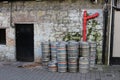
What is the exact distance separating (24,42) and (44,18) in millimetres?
1549

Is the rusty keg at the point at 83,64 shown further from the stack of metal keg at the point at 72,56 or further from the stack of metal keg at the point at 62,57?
the stack of metal keg at the point at 62,57

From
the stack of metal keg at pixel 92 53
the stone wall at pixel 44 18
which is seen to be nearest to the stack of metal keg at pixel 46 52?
the stone wall at pixel 44 18

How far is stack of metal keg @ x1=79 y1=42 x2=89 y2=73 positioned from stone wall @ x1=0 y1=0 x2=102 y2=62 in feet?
4.61

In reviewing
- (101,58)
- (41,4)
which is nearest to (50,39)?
(41,4)

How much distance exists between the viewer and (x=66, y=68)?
919 centimetres

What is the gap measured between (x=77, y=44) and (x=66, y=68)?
41.3 inches

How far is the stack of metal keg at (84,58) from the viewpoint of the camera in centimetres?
898

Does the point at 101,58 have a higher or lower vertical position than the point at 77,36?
lower

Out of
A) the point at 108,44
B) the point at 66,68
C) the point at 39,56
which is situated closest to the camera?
the point at 66,68

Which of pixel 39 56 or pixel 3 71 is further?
pixel 39 56

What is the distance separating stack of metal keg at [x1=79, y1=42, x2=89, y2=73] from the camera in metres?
8.98

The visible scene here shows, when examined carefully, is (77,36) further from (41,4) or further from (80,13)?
(41,4)

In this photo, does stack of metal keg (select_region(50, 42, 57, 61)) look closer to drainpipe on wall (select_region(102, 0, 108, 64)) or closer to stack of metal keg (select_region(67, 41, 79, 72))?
stack of metal keg (select_region(67, 41, 79, 72))

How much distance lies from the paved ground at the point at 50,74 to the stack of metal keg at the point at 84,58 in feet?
0.74
